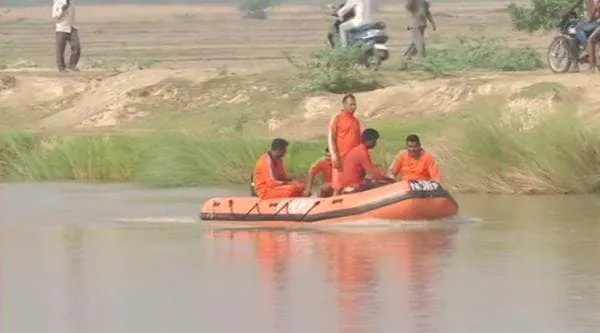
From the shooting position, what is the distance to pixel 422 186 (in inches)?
885

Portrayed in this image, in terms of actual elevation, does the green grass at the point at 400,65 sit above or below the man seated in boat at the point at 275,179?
above

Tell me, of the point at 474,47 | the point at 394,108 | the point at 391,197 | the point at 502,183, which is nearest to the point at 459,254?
the point at 391,197

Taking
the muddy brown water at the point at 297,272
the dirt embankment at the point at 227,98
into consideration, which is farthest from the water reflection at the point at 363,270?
the dirt embankment at the point at 227,98

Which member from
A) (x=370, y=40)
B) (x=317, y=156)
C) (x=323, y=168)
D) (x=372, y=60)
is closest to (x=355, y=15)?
(x=370, y=40)

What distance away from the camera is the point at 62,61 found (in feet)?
121

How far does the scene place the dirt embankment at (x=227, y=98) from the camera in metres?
30.1

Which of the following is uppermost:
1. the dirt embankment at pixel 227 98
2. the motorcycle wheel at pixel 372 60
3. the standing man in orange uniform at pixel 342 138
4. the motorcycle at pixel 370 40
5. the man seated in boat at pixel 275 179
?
the motorcycle at pixel 370 40

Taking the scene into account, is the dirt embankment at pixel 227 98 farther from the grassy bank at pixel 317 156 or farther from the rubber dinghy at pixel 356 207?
the rubber dinghy at pixel 356 207

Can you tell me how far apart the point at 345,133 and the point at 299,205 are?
0.99 meters

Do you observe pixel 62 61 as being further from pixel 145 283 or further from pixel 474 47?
pixel 145 283

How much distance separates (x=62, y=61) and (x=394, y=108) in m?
7.44

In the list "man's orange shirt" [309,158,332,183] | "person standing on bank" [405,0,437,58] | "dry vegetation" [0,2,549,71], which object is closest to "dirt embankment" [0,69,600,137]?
"person standing on bank" [405,0,437,58]

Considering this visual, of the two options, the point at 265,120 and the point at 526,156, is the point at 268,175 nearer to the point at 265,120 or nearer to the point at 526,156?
the point at 526,156

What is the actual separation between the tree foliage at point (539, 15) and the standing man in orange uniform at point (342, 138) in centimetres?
1168
